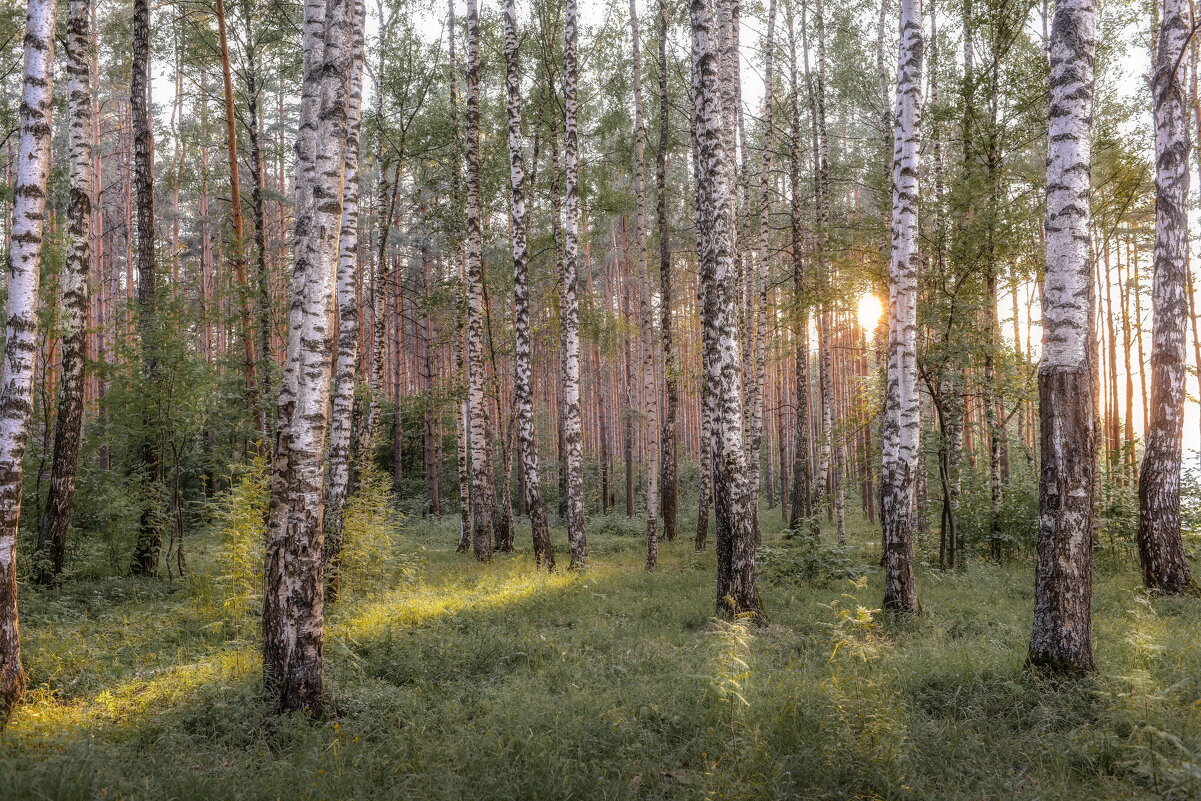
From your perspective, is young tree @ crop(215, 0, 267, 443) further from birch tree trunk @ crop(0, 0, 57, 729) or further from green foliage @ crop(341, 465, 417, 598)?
birch tree trunk @ crop(0, 0, 57, 729)

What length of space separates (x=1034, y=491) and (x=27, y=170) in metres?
17.4

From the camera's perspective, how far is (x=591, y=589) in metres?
11.1

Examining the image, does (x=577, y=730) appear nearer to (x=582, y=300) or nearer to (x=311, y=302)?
(x=311, y=302)

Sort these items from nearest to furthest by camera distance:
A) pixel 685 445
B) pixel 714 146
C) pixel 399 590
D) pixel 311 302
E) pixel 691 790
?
1. pixel 691 790
2. pixel 311 302
3. pixel 714 146
4. pixel 399 590
5. pixel 685 445

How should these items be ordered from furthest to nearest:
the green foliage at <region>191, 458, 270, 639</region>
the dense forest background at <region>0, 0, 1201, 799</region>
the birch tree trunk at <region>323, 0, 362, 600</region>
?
1. the birch tree trunk at <region>323, 0, 362, 600</region>
2. the green foliage at <region>191, 458, 270, 639</region>
3. the dense forest background at <region>0, 0, 1201, 799</region>

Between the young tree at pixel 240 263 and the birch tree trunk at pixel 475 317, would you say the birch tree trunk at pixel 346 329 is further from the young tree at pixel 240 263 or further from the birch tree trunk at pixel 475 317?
the young tree at pixel 240 263

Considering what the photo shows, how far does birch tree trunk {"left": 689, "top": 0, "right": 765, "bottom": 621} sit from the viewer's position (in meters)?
8.59

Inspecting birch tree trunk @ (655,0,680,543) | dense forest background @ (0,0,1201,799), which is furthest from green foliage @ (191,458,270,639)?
birch tree trunk @ (655,0,680,543)

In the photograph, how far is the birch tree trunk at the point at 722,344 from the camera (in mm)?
8586

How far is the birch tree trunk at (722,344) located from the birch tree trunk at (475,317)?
6149 mm

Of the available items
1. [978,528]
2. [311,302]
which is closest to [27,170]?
[311,302]

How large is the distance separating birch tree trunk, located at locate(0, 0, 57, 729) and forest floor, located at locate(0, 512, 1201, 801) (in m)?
1.42

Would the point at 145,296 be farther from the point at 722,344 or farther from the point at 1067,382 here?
the point at 1067,382

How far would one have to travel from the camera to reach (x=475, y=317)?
14.1 meters
